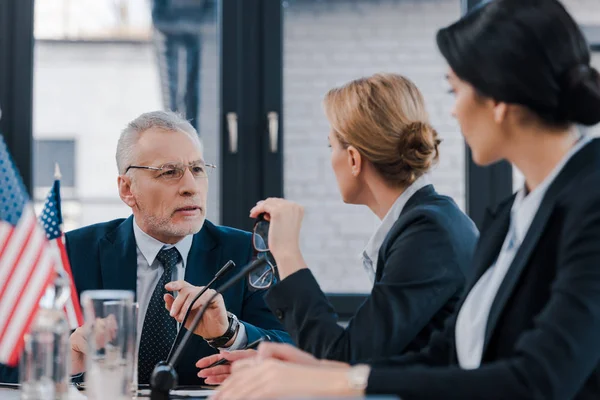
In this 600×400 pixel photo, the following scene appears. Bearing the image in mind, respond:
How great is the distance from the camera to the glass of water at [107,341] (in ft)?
4.48

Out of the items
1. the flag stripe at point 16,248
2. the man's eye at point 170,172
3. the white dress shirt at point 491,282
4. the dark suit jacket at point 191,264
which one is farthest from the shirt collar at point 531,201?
the man's eye at point 170,172

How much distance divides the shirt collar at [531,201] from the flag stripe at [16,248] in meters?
1.07

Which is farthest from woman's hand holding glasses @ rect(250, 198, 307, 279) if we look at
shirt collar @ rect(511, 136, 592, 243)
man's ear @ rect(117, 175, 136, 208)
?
man's ear @ rect(117, 175, 136, 208)

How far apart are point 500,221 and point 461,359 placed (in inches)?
10.0

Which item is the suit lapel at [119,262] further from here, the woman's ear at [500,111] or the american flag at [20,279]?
the woman's ear at [500,111]

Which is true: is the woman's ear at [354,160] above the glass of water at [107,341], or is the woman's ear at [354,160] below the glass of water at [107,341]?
above

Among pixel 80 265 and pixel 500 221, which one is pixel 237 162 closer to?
pixel 80 265

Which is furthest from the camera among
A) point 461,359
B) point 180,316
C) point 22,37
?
point 22,37

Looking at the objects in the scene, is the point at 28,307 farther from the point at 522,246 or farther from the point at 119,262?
the point at 522,246

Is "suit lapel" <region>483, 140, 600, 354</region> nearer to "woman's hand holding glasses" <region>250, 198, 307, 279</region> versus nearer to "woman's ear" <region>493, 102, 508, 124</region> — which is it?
"woman's ear" <region>493, 102, 508, 124</region>

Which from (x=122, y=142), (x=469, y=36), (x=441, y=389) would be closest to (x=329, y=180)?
(x=122, y=142)

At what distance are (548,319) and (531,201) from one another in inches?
10.8

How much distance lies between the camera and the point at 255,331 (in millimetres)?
2096

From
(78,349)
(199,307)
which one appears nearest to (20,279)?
(78,349)
